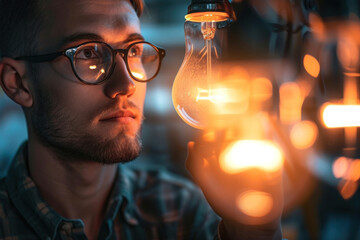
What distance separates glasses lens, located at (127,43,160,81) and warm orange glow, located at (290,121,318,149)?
100cm

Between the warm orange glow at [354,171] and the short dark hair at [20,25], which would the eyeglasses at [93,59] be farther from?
the warm orange glow at [354,171]

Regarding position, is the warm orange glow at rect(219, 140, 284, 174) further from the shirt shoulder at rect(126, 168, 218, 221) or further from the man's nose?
the shirt shoulder at rect(126, 168, 218, 221)

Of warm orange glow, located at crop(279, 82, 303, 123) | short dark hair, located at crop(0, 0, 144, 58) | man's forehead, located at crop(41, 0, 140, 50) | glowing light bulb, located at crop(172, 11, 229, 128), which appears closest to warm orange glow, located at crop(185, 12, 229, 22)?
glowing light bulb, located at crop(172, 11, 229, 128)

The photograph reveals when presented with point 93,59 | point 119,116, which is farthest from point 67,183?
point 93,59

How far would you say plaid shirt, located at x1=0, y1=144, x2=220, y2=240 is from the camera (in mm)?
1239

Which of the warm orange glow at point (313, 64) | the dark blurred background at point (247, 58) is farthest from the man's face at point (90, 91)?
the warm orange glow at point (313, 64)

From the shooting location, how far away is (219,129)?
89 centimetres

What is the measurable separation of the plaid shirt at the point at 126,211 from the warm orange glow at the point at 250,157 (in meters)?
0.35

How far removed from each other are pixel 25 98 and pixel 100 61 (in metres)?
0.38

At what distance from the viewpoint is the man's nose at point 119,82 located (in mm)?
1099

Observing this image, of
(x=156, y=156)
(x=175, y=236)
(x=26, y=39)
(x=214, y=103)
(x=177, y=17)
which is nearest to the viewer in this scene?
(x=214, y=103)

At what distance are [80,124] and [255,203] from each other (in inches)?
24.0

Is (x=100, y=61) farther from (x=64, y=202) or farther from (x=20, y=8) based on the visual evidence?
(x=64, y=202)

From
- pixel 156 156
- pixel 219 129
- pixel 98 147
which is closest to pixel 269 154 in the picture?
pixel 219 129
